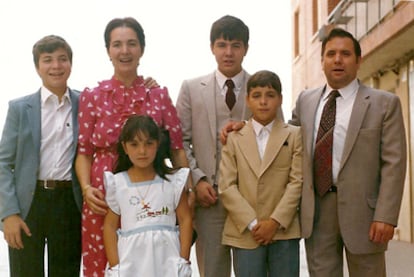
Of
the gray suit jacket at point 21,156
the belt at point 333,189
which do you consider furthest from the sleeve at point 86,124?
the belt at point 333,189

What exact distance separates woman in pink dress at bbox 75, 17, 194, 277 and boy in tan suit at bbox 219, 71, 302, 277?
0.32 metres

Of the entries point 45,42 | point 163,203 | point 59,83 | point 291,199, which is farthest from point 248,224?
point 45,42

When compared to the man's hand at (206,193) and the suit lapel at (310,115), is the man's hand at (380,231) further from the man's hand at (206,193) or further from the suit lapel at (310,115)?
the man's hand at (206,193)

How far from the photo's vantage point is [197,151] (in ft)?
13.7

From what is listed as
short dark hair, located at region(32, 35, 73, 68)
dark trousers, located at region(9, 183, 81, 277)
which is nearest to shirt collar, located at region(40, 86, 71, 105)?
short dark hair, located at region(32, 35, 73, 68)

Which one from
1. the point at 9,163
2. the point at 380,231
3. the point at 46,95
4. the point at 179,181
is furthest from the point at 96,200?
the point at 380,231

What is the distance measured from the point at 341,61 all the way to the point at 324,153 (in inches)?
23.1

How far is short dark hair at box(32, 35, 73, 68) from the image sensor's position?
3.98 m

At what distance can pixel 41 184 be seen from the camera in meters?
3.90

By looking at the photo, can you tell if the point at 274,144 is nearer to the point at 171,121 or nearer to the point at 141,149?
the point at 171,121

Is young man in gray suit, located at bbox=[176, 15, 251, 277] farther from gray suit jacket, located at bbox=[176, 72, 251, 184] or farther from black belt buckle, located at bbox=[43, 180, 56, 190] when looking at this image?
black belt buckle, located at bbox=[43, 180, 56, 190]

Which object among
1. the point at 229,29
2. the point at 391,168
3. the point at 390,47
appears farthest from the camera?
the point at 390,47

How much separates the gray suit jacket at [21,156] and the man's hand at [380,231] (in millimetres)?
1796

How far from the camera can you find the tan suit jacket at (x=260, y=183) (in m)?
3.73
